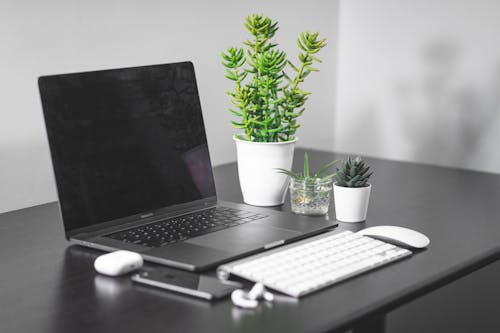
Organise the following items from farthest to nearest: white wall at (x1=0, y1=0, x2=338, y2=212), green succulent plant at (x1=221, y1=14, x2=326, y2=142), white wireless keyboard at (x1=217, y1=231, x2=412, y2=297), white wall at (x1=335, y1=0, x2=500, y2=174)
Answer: white wall at (x1=335, y1=0, x2=500, y2=174) < white wall at (x1=0, y1=0, x2=338, y2=212) < green succulent plant at (x1=221, y1=14, x2=326, y2=142) < white wireless keyboard at (x1=217, y1=231, x2=412, y2=297)

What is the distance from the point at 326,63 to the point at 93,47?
0.88m

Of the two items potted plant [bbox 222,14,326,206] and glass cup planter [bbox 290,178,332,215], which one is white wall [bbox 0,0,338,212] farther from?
glass cup planter [bbox 290,178,332,215]

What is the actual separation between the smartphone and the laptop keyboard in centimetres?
12

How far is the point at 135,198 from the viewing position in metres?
1.25

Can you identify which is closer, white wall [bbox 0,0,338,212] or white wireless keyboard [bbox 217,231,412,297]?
white wireless keyboard [bbox 217,231,412,297]

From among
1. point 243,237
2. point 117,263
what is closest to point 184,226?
point 243,237

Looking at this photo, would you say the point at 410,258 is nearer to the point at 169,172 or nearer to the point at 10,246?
the point at 169,172

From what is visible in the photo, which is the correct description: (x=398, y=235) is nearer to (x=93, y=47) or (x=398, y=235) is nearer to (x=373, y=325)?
(x=373, y=325)

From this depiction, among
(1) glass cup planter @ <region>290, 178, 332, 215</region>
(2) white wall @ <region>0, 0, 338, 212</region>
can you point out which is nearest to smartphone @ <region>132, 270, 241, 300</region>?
(1) glass cup planter @ <region>290, 178, 332, 215</region>

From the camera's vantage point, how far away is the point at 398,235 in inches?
45.4

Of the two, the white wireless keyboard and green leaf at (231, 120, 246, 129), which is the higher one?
green leaf at (231, 120, 246, 129)

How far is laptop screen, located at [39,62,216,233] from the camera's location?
3.81 feet

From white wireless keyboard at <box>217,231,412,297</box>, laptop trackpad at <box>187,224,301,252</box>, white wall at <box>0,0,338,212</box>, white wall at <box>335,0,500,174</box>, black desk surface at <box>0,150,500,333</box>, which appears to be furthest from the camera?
white wall at <box>335,0,500,174</box>

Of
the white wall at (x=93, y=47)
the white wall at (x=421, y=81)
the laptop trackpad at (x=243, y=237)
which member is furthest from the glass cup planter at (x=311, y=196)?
the white wall at (x=421, y=81)
